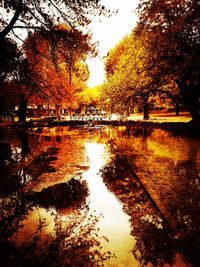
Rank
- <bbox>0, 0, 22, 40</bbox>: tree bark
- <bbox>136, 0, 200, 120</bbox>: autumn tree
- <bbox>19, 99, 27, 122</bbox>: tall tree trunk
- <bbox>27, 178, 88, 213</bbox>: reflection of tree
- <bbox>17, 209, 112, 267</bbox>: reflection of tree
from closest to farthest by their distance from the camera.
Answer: <bbox>17, 209, 112, 267</bbox>: reflection of tree < <bbox>27, 178, 88, 213</bbox>: reflection of tree < <bbox>0, 0, 22, 40</bbox>: tree bark < <bbox>136, 0, 200, 120</bbox>: autumn tree < <bbox>19, 99, 27, 122</bbox>: tall tree trunk

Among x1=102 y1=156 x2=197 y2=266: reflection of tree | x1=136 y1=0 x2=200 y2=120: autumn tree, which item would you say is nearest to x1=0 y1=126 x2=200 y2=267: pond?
x1=102 y1=156 x2=197 y2=266: reflection of tree

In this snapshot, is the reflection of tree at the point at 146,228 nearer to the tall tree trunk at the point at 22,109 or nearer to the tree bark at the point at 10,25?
the tree bark at the point at 10,25

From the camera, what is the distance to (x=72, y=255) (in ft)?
15.0

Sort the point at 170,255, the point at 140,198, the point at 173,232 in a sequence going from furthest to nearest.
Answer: the point at 140,198 < the point at 173,232 < the point at 170,255

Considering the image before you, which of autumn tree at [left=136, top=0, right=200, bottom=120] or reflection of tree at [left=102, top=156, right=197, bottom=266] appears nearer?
reflection of tree at [left=102, top=156, right=197, bottom=266]

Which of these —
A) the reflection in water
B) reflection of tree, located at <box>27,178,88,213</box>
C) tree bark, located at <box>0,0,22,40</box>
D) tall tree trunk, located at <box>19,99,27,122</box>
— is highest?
tree bark, located at <box>0,0,22,40</box>

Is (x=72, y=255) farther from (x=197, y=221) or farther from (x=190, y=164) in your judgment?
(x=190, y=164)

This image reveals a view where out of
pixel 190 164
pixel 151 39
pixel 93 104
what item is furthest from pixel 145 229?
pixel 93 104

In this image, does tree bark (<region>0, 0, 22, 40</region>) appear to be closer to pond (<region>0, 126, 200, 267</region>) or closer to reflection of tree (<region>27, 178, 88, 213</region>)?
pond (<region>0, 126, 200, 267</region>)

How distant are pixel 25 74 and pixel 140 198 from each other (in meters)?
6.86

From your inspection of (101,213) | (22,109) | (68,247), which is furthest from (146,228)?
(22,109)

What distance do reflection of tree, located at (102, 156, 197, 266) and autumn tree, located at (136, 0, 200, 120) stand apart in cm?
1463

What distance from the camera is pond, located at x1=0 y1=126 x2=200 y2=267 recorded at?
181 inches

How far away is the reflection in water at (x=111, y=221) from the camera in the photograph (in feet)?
15.3
